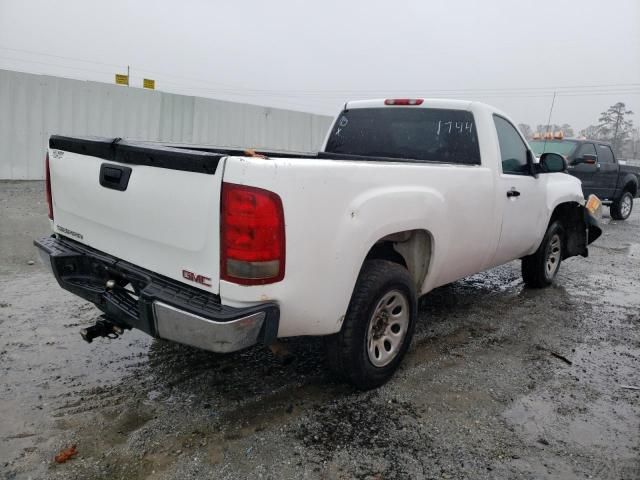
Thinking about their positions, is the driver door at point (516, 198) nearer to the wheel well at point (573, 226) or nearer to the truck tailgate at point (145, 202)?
the wheel well at point (573, 226)

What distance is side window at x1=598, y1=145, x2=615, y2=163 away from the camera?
41.1 ft

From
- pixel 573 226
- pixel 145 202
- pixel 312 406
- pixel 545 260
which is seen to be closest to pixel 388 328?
pixel 312 406

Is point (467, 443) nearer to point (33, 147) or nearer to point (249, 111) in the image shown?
point (33, 147)

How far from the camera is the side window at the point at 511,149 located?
446 cm

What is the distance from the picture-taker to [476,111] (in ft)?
13.8

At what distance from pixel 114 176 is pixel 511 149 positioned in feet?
11.3

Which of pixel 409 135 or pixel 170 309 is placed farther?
pixel 409 135

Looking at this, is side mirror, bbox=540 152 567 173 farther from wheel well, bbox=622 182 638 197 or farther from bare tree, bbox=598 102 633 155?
bare tree, bbox=598 102 633 155

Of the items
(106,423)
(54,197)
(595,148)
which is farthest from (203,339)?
(595,148)

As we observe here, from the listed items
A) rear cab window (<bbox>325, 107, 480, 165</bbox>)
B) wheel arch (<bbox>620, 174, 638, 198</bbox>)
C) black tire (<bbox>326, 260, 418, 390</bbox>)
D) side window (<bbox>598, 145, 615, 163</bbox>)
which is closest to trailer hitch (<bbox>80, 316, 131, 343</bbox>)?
black tire (<bbox>326, 260, 418, 390</bbox>)

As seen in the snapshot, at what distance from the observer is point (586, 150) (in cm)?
1191

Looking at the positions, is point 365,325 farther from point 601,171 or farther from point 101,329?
point 601,171

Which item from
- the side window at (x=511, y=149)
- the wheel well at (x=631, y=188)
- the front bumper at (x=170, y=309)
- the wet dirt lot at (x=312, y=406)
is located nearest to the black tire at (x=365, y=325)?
the wet dirt lot at (x=312, y=406)

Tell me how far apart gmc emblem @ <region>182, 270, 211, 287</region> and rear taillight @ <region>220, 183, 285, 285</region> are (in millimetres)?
103
